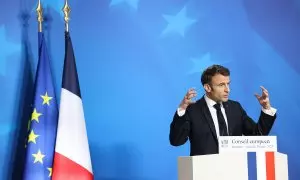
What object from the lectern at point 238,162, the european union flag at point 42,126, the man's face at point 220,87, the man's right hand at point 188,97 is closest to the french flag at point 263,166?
the lectern at point 238,162

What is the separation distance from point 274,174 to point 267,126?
1.91ft

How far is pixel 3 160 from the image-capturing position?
3596mm

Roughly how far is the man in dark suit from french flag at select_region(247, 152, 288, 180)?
0.52 metres

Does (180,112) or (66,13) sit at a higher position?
(66,13)

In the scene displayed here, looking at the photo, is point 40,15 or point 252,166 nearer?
point 252,166

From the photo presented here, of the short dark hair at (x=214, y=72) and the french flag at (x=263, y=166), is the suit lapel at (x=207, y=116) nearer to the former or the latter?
the short dark hair at (x=214, y=72)

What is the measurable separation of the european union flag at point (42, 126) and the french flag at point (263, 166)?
1.49 m

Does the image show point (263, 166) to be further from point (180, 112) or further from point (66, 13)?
point (66, 13)

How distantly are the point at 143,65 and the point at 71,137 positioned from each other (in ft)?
2.81

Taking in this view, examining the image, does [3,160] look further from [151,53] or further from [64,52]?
[151,53]

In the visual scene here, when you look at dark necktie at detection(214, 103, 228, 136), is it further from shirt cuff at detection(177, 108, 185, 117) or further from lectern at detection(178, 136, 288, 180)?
lectern at detection(178, 136, 288, 180)

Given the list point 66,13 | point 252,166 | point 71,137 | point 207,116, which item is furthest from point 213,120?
point 66,13

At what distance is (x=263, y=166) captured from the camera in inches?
95.9

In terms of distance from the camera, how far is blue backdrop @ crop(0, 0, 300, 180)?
3.72 meters
